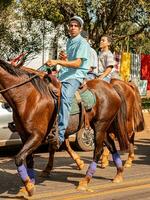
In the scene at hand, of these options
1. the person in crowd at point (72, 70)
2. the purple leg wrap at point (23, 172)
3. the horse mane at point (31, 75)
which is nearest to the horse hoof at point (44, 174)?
the person in crowd at point (72, 70)

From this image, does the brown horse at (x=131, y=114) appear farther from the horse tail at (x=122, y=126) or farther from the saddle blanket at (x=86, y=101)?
the saddle blanket at (x=86, y=101)

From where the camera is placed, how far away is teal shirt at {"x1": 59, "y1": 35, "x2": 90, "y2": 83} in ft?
26.9

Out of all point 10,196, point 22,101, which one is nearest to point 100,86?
point 22,101

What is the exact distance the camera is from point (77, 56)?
8.17m

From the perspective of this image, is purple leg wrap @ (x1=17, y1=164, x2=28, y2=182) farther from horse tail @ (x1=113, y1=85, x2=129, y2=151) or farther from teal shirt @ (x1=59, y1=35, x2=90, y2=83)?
horse tail @ (x1=113, y1=85, x2=129, y2=151)

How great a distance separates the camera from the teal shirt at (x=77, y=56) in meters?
8.20

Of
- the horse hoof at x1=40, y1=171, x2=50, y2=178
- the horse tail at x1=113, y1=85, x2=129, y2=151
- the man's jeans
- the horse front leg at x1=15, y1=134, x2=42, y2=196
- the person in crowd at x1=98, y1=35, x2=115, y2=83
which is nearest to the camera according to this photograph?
the horse front leg at x1=15, y1=134, x2=42, y2=196

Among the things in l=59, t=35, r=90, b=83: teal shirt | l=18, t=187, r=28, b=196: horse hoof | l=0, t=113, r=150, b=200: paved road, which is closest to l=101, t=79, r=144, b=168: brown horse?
l=0, t=113, r=150, b=200: paved road

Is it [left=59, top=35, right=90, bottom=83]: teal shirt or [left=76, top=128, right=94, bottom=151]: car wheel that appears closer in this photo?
[left=59, top=35, right=90, bottom=83]: teal shirt

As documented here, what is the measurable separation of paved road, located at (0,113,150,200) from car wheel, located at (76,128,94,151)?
2.80 feet

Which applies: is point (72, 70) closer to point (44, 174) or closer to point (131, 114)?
point (44, 174)

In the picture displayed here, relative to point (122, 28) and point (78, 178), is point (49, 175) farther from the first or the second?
point (122, 28)

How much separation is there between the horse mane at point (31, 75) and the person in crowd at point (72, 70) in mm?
355

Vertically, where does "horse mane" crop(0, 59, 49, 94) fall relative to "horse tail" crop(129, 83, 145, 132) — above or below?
above
